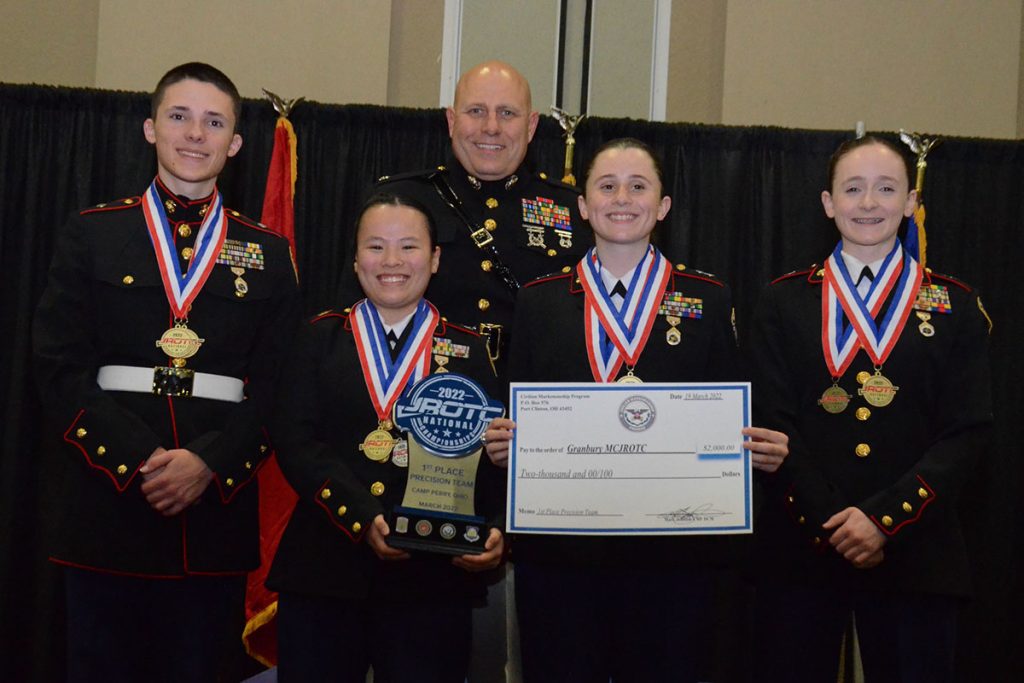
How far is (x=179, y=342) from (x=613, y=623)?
137 cm

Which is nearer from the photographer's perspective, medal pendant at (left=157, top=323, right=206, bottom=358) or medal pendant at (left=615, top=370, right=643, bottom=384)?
medal pendant at (left=615, top=370, right=643, bottom=384)

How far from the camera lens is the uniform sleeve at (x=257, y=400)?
2.86 m

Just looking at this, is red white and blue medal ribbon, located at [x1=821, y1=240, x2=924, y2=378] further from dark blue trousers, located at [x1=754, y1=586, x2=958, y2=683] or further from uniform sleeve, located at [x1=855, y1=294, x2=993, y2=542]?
dark blue trousers, located at [x1=754, y1=586, x2=958, y2=683]

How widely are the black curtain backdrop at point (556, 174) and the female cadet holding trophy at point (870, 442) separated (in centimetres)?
193

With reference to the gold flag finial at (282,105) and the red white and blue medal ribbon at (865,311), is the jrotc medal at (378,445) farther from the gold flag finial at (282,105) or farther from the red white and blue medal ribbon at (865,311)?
the gold flag finial at (282,105)

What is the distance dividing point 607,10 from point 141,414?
410 cm

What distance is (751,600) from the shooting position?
488 centimetres

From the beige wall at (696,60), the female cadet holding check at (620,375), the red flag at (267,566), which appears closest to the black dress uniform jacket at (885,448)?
the female cadet holding check at (620,375)

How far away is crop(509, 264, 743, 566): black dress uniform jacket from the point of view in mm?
2770

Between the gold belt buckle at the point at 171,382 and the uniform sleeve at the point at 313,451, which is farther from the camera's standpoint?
the gold belt buckle at the point at 171,382

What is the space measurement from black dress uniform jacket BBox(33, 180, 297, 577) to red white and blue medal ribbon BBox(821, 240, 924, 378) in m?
1.54

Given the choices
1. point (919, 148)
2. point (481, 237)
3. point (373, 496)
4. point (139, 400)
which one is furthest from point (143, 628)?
point (919, 148)

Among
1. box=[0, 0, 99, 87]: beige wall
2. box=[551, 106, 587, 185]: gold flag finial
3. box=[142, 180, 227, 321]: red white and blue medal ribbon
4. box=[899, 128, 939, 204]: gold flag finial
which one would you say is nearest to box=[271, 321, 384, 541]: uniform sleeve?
box=[142, 180, 227, 321]: red white and blue medal ribbon

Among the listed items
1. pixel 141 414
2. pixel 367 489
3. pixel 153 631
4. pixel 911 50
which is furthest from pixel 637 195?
pixel 911 50
